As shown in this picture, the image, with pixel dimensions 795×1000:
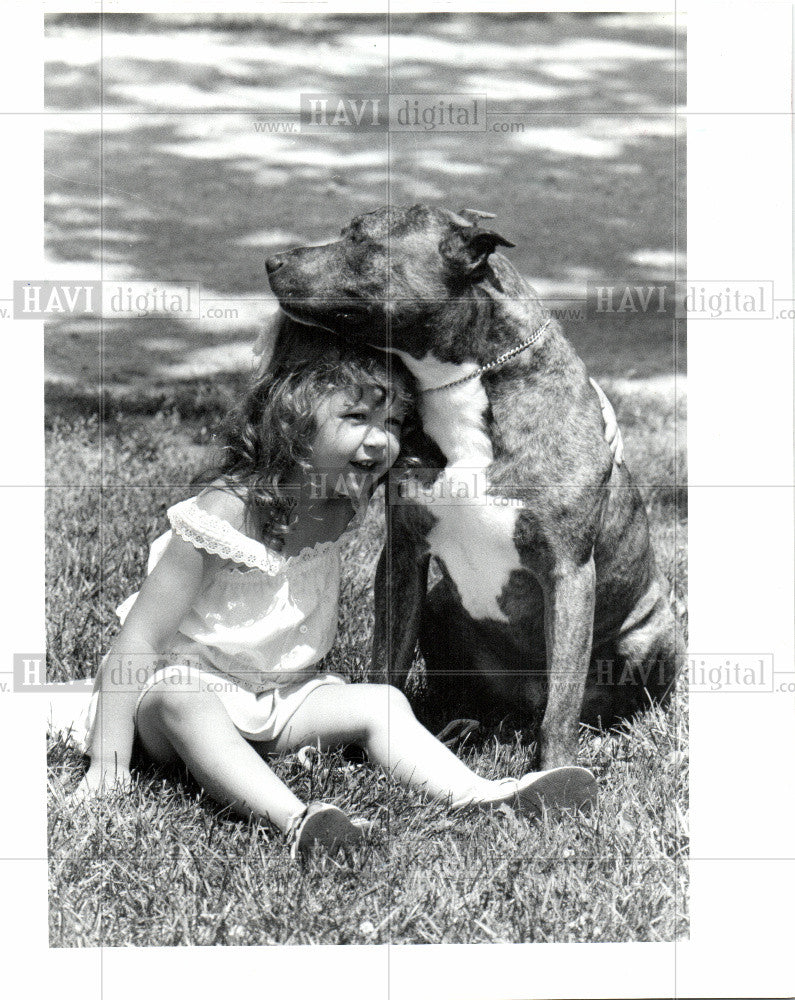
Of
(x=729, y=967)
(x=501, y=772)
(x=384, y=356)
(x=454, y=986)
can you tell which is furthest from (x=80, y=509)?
(x=729, y=967)

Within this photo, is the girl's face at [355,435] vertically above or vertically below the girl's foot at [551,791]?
above

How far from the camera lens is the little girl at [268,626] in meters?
3.57

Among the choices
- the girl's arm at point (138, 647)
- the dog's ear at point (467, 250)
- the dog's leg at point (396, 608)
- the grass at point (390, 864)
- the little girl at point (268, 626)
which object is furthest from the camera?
the dog's leg at point (396, 608)

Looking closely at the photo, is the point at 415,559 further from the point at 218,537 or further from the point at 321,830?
the point at 321,830

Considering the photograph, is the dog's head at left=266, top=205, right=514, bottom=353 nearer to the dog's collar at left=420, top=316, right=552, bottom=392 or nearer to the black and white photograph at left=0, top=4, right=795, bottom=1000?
the black and white photograph at left=0, top=4, right=795, bottom=1000

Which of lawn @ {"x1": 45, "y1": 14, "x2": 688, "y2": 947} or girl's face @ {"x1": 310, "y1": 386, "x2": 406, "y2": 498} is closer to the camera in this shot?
lawn @ {"x1": 45, "y1": 14, "x2": 688, "y2": 947}

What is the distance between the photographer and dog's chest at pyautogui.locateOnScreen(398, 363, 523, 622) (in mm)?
3611

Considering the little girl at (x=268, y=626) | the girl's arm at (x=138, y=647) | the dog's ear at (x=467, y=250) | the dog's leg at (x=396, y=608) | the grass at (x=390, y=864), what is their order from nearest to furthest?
1. the grass at (x=390, y=864)
2. the dog's ear at (x=467, y=250)
3. the little girl at (x=268, y=626)
4. the girl's arm at (x=138, y=647)
5. the dog's leg at (x=396, y=608)

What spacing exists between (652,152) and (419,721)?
6.53 ft

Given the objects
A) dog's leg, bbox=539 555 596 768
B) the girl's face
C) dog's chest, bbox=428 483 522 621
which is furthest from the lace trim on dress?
dog's leg, bbox=539 555 596 768

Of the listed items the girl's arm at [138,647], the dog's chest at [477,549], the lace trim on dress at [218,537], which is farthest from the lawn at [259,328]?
the lace trim on dress at [218,537]

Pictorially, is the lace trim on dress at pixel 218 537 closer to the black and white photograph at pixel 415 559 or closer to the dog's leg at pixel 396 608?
the black and white photograph at pixel 415 559

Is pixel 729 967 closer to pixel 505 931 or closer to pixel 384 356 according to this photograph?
pixel 505 931

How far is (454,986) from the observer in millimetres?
3422
